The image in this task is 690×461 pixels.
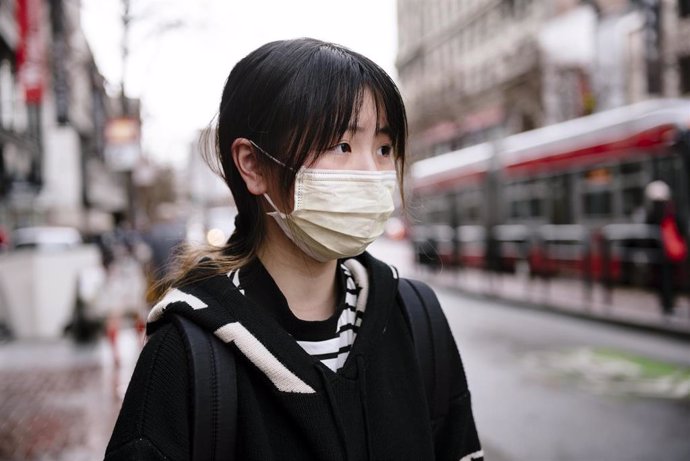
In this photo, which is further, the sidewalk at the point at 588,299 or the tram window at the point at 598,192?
the tram window at the point at 598,192

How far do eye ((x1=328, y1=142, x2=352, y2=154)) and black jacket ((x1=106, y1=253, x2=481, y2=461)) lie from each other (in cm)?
37

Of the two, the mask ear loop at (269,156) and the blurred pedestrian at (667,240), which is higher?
the mask ear loop at (269,156)

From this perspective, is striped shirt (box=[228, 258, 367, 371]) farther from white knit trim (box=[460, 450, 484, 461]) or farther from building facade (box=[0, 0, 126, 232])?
building facade (box=[0, 0, 126, 232])

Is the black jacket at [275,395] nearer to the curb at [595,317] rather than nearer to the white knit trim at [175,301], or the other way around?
the white knit trim at [175,301]

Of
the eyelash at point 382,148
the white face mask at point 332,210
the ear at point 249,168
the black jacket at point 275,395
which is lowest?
the black jacket at point 275,395

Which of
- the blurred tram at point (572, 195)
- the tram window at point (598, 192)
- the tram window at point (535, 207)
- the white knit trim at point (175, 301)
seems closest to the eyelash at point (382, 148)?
the white knit trim at point (175, 301)

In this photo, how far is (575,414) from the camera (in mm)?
6492

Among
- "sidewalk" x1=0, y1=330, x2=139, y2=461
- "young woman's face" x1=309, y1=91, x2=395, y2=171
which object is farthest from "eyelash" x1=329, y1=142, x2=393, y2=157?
"sidewalk" x1=0, y1=330, x2=139, y2=461

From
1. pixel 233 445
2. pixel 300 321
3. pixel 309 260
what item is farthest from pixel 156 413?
pixel 309 260

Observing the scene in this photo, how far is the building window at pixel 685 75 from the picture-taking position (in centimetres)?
2524

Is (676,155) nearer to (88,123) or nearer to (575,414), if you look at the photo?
(575,414)

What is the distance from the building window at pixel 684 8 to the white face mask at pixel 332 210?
1157 inches

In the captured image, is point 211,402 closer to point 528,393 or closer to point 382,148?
point 382,148

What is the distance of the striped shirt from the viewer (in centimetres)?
155
